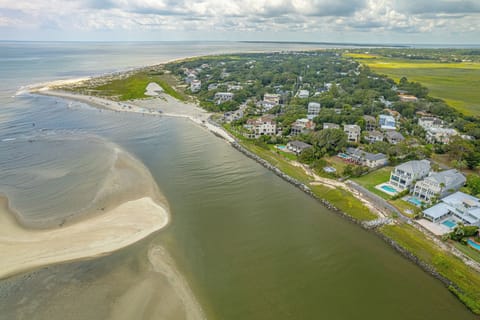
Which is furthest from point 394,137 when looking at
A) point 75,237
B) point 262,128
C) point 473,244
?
point 75,237

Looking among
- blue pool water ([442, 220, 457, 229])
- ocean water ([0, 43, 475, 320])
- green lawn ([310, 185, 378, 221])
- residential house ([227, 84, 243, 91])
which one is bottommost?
ocean water ([0, 43, 475, 320])

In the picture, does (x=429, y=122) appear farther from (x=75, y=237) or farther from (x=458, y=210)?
(x=75, y=237)

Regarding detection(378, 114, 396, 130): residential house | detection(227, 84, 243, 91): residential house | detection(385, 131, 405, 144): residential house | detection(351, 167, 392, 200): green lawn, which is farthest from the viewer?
detection(227, 84, 243, 91): residential house

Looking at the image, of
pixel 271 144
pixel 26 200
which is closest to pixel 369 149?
pixel 271 144

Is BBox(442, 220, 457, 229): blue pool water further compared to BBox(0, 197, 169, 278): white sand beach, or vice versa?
BBox(442, 220, 457, 229): blue pool water

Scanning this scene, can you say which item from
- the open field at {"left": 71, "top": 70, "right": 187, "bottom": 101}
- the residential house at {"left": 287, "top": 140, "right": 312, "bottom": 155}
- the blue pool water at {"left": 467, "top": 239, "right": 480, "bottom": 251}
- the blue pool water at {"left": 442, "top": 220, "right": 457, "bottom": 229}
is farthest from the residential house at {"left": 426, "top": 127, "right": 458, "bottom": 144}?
the open field at {"left": 71, "top": 70, "right": 187, "bottom": 101}

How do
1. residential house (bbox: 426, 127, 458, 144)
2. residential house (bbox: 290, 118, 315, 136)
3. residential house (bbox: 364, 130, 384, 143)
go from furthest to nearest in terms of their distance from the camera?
residential house (bbox: 290, 118, 315, 136) < residential house (bbox: 364, 130, 384, 143) < residential house (bbox: 426, 127, 458, 144)

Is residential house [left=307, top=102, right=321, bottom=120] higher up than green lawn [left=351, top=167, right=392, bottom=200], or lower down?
higher up

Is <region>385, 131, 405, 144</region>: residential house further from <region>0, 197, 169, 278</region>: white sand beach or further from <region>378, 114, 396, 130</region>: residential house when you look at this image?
<region>0, 197, 169, 278</region>: white sand beach
